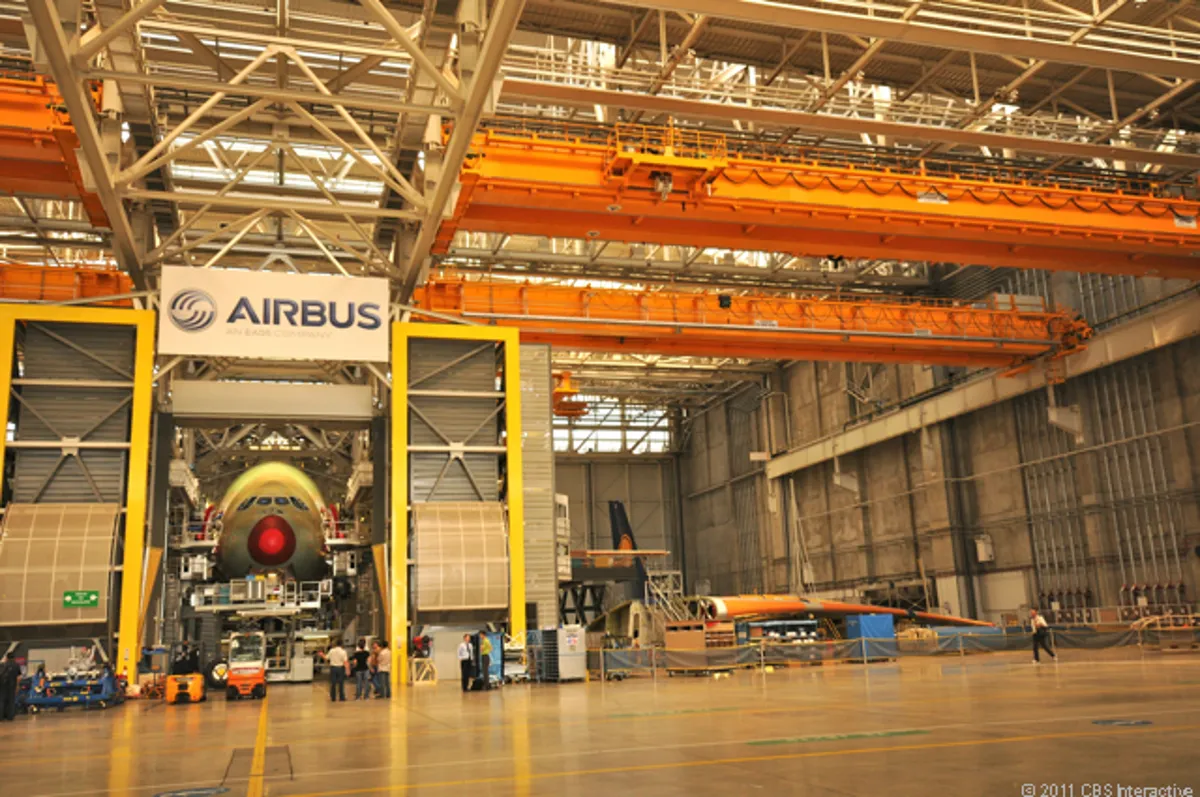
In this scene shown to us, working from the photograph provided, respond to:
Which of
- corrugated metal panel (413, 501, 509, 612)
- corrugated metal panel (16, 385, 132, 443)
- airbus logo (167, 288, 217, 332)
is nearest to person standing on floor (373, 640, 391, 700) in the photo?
corrugated metal panel (413, 501, 509, 612)

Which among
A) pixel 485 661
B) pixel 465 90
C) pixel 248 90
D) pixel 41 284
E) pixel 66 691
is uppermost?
pixel 41 284

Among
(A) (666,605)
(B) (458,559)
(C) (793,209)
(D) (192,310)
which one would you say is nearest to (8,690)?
(D) (192,310)

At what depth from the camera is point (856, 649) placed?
29.9 m

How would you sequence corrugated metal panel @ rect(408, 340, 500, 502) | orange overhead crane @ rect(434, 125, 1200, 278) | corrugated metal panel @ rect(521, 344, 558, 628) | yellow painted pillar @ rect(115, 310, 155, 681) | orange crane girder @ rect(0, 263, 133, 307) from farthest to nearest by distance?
corrugated metal panel @ rect(521, 344, 558, 628) → orange crane girder @ rect(0, 263, 133, 307) → corrugated metal panel @ rect(408, 340, 500, 502) → orange overhead crane @ rect(434, 125, 1200, 278) → yellow painted pillar @ rect(115, 310, 155, 681)

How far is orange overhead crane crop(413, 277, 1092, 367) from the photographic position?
31719mm

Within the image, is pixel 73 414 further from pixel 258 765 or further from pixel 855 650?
pixel 855 650

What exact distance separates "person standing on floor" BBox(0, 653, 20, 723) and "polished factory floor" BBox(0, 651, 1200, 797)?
126cm

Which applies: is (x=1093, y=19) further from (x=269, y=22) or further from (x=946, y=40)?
(x=269, y=22)

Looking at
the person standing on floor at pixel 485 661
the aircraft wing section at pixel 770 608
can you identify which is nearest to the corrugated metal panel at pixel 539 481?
the aircraft wing section at pixel 770 608

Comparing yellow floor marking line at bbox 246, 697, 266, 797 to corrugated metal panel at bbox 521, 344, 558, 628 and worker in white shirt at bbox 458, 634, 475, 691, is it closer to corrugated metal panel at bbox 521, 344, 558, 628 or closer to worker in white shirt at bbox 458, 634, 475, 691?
worker in white shirt at bbox 458, 634, 475, 691

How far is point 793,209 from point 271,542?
18.5 metres

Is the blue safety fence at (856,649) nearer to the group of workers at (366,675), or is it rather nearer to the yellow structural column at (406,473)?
the yellow structural column at (406,473)

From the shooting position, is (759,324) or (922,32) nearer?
(922,32)

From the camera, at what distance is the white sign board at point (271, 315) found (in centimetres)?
2336
